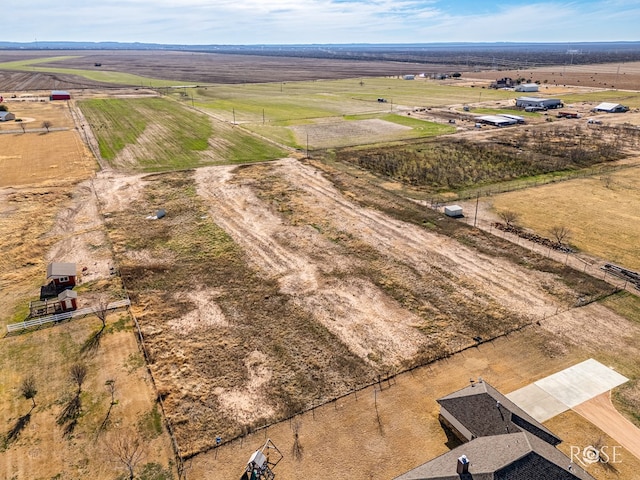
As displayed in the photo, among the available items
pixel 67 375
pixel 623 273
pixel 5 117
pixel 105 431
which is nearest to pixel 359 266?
pixel 623 273

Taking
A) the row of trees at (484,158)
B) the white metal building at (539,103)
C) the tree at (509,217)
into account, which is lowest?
the tree at (509,217)

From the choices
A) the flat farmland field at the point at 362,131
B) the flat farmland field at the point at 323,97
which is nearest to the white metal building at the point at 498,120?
the flat farmland field at the point at 362,131

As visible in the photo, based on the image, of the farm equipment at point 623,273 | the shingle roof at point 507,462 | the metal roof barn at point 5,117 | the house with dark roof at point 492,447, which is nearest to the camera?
the shingle roof at point 507,462

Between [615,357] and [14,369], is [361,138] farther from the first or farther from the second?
[14,369]

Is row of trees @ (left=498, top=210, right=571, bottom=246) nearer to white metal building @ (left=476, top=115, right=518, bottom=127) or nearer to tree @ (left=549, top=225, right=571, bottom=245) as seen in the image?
tree @ (left=549, top=225, right=571, bottom=245)

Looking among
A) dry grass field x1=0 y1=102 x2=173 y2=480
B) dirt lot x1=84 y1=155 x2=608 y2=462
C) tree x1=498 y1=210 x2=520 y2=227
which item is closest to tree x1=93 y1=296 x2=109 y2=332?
dry grass field x1=0 y1=102 x2=173 y2=480

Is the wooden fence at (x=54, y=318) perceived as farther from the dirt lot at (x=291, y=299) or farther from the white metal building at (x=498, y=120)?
the white metal building at (x=498, y=120)
